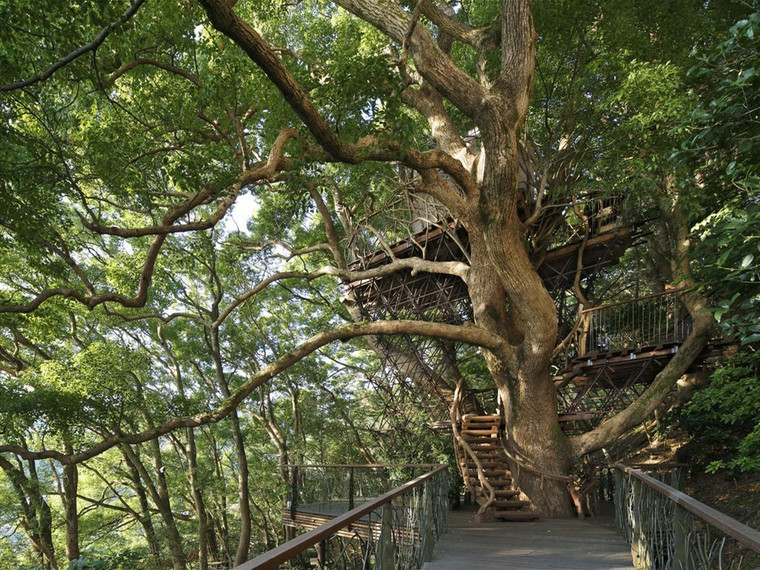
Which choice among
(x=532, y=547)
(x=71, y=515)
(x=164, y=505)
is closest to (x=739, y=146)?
(x=532, y=547)

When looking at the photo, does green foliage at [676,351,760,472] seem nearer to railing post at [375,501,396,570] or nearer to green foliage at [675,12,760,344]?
green foliage at [675,12,760,344]

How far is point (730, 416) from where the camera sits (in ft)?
24.2

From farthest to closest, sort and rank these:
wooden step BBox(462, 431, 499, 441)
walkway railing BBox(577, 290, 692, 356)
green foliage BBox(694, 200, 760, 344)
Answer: wooden step BBox(462, 431, 499, 441) < walkway railing BBox(577, 290, 692, 356) < green foliage BBox(694, 200, 760, 344)

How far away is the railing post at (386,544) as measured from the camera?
12.3 ft

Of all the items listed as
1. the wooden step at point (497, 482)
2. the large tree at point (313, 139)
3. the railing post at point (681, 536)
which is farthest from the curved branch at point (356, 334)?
the railing post at point (681, 536)

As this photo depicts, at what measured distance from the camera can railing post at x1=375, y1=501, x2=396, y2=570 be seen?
3.74 meters

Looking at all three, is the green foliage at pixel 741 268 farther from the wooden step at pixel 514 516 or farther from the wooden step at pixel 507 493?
the wooden step at pixel 507 493

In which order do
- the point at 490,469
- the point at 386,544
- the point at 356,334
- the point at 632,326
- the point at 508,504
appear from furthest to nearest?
the point at 632,326, the point at 490,469, the point at 356,334, the point at 508,504, the point at 386,544

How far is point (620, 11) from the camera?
889cm

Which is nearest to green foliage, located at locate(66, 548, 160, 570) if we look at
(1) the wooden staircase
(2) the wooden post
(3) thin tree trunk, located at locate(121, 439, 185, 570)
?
(3) thin tree trunk, located at locate(121, 439, 185, 570)

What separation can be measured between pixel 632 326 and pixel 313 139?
27.2 feet

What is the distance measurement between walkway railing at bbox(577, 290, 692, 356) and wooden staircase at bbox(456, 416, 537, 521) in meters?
2.42

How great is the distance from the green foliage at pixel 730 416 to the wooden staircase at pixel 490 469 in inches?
119

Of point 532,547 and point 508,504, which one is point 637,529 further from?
point 508,504
